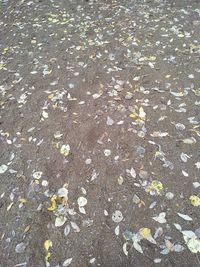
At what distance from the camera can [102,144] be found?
3371 millimetres

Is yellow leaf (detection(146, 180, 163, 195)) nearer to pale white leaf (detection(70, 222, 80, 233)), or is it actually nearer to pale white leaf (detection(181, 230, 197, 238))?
pale white leaf (detection(181, 230, 197, 238))

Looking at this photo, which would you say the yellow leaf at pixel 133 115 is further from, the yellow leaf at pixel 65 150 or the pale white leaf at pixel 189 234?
the pale white leaf at pixel 189 234

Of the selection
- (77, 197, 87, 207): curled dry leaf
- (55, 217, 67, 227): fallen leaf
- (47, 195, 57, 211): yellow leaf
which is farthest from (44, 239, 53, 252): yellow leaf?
(77, 197, 87, 207): curled dry leaf

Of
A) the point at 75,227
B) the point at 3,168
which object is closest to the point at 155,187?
the point at 75,227

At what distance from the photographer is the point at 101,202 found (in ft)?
9.49

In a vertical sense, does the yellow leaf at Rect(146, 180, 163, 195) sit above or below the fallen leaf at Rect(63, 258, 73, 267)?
above

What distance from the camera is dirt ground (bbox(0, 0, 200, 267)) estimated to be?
263 cm

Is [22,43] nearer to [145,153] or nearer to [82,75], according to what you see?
[82,75]

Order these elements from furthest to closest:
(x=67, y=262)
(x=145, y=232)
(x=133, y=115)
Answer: (x=133, y=115), (x=145, y=232), (x=67, y=262)

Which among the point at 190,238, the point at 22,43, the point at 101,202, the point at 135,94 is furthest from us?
the point at 22,43

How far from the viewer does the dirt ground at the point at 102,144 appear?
2.63 metres

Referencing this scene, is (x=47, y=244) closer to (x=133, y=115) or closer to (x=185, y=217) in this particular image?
(x=185, y=217)

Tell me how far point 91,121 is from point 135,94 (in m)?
0.73

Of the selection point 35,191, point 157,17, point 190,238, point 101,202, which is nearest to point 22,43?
point 157,17
